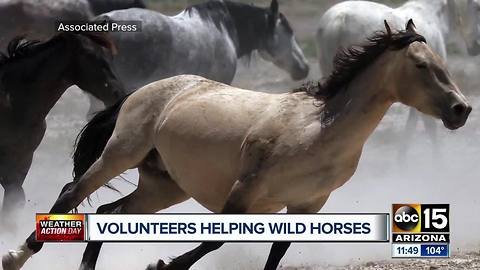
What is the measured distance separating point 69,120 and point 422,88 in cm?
794

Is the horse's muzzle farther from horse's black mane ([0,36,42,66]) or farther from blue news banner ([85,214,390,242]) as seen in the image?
horse's black mane ([0,36,42,66])

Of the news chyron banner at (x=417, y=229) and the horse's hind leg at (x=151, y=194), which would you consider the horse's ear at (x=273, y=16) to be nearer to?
the horse's hind leg at (x=151, y=194)

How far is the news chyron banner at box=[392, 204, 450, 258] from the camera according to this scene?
6188mm

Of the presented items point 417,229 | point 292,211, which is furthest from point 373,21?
point 292,211

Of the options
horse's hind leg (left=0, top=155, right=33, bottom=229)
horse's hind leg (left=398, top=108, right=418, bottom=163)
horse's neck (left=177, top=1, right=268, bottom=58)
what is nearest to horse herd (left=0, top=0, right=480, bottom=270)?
horse's hind leg (left=0, top=155, right=33, bottom=229)

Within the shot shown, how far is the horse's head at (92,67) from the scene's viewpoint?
7863 mm

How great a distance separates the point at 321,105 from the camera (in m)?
5.82

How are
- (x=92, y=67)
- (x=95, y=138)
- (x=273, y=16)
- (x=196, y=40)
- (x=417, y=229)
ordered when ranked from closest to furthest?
(x=417, y=229) < (x=95, y=138) < (x=92, y=67) < (x=196, y=40) < (x=273, y=16)

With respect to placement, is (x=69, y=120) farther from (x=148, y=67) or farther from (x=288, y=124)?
(x=288, y=124)

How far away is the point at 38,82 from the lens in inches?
312

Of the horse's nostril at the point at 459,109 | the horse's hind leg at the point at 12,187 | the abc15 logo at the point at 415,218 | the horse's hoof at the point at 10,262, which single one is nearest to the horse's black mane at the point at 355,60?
the horse's nostril at the point at 459,109

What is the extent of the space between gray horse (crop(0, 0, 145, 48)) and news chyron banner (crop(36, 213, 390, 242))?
4953 millimetres

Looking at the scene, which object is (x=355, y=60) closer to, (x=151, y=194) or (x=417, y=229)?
(x=417, y=229)

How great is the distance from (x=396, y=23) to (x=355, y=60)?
5.78 m
